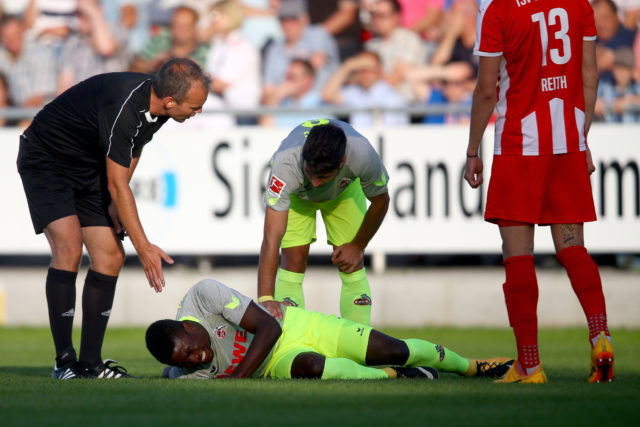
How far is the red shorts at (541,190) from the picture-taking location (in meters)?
5.72

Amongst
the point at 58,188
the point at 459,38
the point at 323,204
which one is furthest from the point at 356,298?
the point at 459,38

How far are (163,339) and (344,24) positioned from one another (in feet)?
22.9

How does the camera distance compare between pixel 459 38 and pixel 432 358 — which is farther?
pixel 459 38

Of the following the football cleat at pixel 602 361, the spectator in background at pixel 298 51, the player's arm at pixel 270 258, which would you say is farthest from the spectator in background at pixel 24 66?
the football cleat at pixel 602 361

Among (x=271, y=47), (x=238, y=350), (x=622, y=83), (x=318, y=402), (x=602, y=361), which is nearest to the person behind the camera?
(x=318, y=402)

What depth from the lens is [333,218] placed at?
7.29 metres

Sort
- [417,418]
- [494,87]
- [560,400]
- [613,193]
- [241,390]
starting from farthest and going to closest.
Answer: [613,193]
[494,87]
[241,390]
[560,400]
[417,418]

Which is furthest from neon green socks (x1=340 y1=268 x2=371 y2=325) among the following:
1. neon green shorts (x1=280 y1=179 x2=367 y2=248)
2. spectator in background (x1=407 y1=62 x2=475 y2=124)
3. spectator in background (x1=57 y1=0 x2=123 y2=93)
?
spectator in background (x1=57 y1=0 x2=123 y2=93)

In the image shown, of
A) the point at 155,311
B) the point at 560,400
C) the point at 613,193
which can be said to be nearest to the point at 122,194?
the point at 560,400

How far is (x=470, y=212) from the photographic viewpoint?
34.9 ft

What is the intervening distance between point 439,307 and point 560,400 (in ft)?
18.6

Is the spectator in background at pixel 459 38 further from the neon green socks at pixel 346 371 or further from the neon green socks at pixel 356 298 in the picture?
the neon green socks at pixel 346 371

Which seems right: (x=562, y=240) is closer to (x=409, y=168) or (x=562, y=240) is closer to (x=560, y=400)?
(x=560, y=400)

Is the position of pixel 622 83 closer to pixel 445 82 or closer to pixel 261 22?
pixel 445 82
